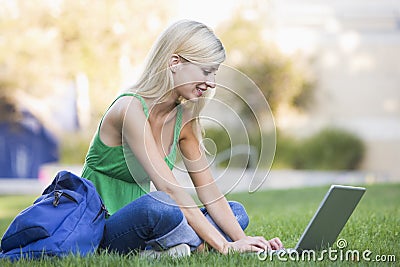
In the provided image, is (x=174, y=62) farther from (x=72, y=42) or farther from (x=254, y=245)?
(x=72, y=42)

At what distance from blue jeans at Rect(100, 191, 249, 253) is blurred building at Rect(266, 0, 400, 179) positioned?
12.9 meters

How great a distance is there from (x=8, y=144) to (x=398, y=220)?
564 inches

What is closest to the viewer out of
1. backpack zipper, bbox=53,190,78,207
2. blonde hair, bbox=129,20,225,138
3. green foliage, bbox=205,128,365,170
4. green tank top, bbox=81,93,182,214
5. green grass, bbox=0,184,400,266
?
green grass, bbox=0,184,400,266

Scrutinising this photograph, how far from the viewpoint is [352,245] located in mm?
3389

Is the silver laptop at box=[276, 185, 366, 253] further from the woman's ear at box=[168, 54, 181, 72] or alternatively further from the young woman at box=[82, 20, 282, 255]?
the woman's ear at box=[168, 54, 181, 72]

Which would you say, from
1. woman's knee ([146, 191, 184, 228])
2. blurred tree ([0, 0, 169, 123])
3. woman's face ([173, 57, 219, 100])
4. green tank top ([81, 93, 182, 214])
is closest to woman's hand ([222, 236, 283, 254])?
woman's knee ([146, 191, 184, 228])

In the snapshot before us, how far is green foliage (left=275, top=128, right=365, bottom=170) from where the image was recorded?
14766 millimetres

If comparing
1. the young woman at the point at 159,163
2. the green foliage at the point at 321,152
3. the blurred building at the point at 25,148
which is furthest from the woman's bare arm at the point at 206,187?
the blurred building at the point at 25,148

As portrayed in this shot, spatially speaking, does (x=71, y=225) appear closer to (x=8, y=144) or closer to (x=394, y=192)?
(x=394, y=192)

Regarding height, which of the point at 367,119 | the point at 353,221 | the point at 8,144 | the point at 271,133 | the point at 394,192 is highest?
the point at 271,133

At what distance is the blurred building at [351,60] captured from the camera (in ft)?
52.5

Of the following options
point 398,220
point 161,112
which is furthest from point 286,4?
point 161,112

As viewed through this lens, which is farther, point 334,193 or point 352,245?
point 352,245

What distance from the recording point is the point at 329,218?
291 cm
